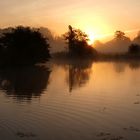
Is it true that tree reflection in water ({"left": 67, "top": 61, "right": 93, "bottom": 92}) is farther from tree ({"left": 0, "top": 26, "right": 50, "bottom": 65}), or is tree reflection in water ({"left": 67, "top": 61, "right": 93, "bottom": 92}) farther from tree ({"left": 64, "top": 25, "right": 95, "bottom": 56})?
tree ({"left": 64, "top": 25, "right": 95, "bottom": 56})

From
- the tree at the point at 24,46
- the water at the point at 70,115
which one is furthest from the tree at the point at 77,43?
the water at the point at 70,115

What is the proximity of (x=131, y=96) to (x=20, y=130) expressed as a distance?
30.2ft

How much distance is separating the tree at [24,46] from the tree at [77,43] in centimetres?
4005

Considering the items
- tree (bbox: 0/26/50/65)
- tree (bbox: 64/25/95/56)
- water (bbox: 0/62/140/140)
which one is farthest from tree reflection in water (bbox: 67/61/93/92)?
tree (bbox: 64/25/95/56)

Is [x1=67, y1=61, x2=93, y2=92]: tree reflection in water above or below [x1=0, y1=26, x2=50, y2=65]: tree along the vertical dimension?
below

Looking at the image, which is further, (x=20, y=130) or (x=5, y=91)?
(x=5, y=91)

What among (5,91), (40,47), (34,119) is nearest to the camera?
(34,119)

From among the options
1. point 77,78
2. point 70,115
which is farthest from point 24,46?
point 70,115

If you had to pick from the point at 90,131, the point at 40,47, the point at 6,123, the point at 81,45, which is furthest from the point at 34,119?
the point at 81,45

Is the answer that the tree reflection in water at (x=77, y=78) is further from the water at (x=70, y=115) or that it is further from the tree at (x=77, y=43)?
the tree at (x=77, y=43)

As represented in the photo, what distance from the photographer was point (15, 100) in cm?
1877

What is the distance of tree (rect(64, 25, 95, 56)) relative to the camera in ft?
354

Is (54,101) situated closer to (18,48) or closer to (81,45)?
(18,48)

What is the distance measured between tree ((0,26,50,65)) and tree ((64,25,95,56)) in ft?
A: 131
